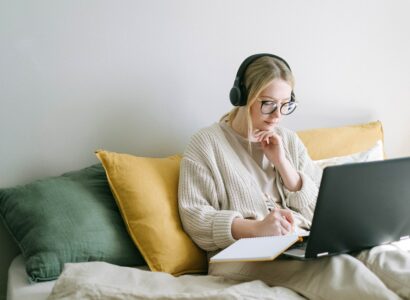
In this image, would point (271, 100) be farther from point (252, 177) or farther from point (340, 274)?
point (340, 274)

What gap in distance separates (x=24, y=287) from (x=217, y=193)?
60 centimetres

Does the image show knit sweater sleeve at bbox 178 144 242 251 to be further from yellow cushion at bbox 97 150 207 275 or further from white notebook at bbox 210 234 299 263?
white notebook at bbox 210 234 299 263

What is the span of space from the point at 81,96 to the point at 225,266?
771 mm

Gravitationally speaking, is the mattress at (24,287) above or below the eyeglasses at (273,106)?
below

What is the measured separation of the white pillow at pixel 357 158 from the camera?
2.17m

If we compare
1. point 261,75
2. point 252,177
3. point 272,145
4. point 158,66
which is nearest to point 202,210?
point 252,177

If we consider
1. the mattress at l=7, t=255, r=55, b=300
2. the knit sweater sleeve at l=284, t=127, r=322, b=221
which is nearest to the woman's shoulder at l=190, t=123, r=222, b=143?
the knit sweater sleeve at l=284, t=127, r=322, b=221

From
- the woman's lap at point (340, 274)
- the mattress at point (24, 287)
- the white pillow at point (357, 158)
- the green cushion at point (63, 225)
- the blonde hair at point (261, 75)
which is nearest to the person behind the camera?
the woman's lap at point (340, 274)

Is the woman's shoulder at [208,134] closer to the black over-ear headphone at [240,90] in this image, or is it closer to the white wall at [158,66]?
the black over-ear headphone at [240,90]

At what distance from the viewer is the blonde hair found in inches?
69.1

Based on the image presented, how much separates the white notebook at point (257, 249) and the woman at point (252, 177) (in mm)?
79

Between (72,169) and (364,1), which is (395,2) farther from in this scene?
(72,169)

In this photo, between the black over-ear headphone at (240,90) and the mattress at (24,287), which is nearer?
the mattress at (24,287)

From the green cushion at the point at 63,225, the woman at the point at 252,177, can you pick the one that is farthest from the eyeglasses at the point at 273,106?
the green cushion at the point at 63,225
